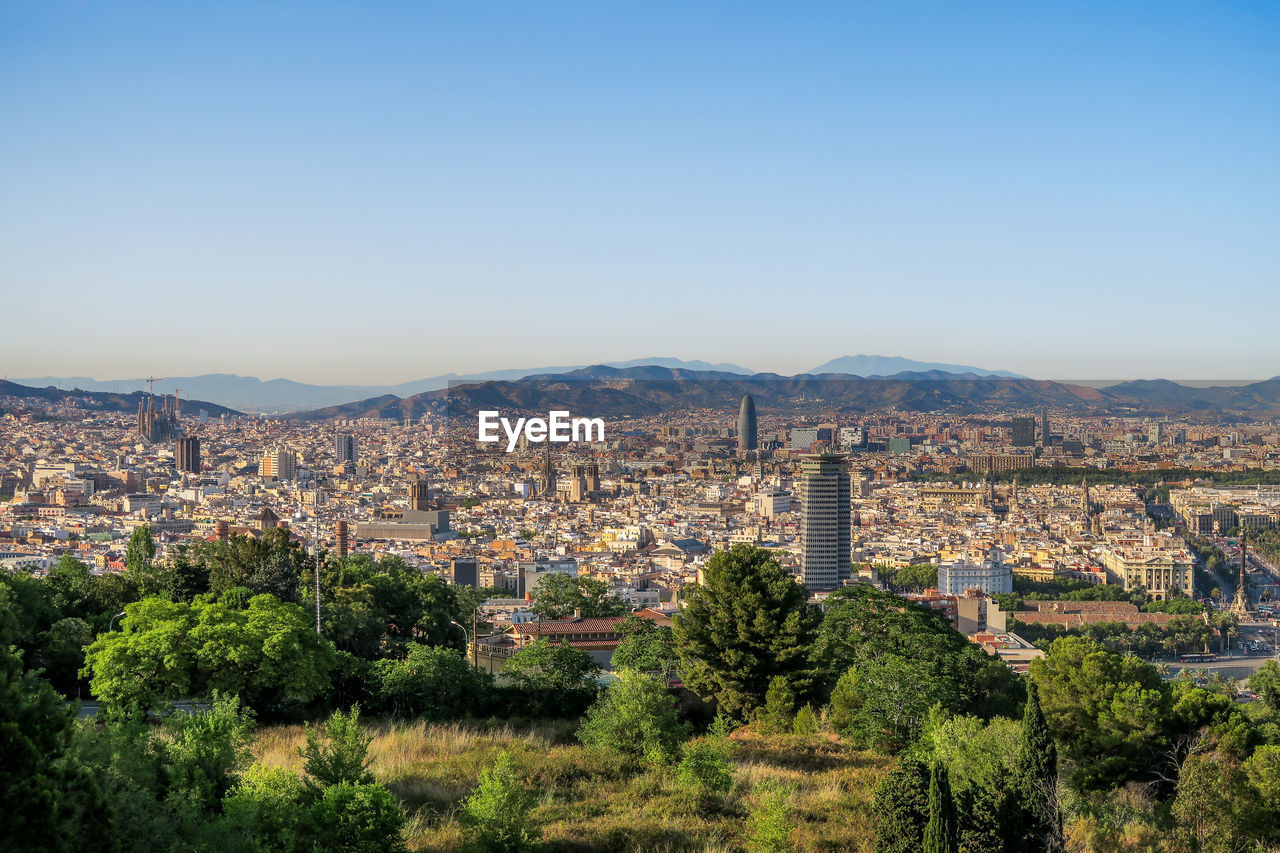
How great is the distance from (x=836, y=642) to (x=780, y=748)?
3269 millimetres

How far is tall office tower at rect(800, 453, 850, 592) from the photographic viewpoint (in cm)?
4556

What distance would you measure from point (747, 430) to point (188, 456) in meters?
39.4

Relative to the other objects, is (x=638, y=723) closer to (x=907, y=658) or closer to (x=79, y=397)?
(x=907, y=658)

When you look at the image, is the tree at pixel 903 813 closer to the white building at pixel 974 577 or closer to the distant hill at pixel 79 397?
the white building at pixel 974 577

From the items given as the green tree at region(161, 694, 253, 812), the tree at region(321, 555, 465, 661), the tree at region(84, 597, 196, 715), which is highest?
the green tree at region(161, 694, 253, 812)

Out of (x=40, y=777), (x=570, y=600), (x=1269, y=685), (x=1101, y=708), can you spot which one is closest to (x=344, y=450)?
(x=570, y=600)

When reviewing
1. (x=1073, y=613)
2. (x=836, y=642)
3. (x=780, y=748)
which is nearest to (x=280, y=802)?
(x=780, y=748)

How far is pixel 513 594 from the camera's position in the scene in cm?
3691

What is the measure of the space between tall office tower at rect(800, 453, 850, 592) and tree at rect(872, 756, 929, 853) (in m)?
40.7

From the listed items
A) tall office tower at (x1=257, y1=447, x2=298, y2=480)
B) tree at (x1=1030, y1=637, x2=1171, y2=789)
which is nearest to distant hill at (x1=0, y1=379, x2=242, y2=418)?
tall office tower at (x1=257, y1=447, x2=298, y2=480)

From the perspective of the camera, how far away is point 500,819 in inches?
179

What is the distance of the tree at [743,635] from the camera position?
30.8 feet

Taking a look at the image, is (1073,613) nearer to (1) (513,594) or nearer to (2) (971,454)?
(1) (513,594)

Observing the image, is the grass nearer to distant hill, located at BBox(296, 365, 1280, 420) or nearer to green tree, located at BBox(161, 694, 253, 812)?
green tree, located at BBox(161, 694, 253, 812)
